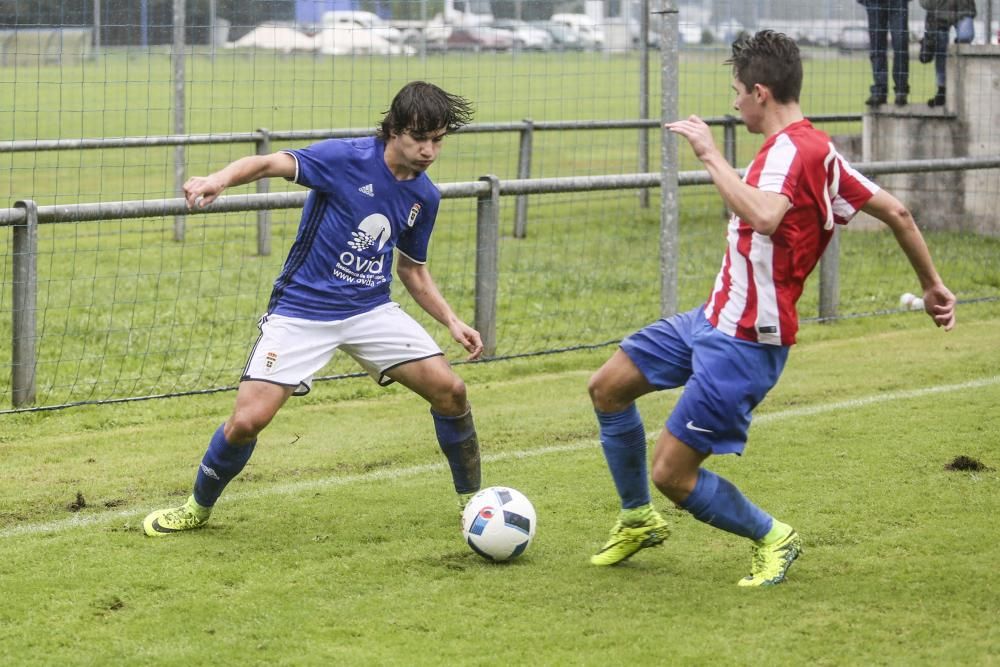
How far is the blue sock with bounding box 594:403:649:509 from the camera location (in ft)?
17.1

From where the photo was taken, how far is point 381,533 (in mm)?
5633

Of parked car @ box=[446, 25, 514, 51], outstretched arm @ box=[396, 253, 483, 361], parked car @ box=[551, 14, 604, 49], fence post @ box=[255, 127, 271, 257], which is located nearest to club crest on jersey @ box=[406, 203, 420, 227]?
outstretched arm @ box=[396, 253, 483, 361]

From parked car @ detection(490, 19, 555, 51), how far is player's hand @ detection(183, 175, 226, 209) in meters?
7.73

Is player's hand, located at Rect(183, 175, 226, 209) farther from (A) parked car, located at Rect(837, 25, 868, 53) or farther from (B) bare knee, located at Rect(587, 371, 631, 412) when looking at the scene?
(A) parked car, located at Rect(837, 25, 868, 53)

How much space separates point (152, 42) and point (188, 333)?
9.25 ft

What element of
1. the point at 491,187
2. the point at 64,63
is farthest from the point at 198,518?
the point at 64,63

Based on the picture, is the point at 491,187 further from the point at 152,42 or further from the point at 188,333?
the point at 152,42

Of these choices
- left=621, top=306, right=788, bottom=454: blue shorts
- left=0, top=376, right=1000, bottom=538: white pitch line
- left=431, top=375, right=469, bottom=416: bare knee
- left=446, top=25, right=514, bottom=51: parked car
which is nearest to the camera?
left=621, top=306, right=788, bottom=454: blue shorts

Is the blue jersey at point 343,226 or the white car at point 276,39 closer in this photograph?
the blue jersey at point 343,226

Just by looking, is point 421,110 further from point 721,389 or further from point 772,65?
point 721,389

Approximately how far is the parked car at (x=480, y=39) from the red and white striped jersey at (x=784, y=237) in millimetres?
7186

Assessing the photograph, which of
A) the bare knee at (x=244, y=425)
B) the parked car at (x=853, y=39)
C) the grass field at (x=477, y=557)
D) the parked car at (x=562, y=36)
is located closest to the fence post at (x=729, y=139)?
the parked car at (x=853, y=39)

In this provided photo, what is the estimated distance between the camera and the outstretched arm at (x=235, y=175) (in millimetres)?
4883

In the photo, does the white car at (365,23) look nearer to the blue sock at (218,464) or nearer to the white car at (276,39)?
the white car at (276,39)
